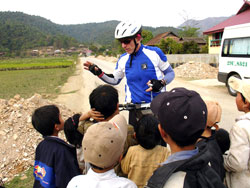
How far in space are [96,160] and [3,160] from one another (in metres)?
3.48

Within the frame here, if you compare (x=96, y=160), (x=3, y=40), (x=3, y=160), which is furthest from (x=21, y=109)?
(x=3, y=40)

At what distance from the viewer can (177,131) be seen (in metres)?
1.27

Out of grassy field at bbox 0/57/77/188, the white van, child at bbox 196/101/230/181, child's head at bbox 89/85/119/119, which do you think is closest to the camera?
child at bbox 196/101/230/181

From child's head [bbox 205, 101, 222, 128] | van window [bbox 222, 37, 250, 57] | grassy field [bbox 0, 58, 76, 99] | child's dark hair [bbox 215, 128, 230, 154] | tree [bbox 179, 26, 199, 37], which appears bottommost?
grassy field [bbox 0, 58, 76, 99]

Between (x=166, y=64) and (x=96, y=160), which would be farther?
(x=166, y=64)

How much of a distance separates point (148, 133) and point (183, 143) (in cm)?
68

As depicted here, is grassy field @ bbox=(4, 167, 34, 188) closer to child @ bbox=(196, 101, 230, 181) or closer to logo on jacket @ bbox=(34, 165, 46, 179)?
logo on jacket @ bbox=(34, 165, 46, 179)

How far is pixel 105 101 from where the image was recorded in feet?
6.91

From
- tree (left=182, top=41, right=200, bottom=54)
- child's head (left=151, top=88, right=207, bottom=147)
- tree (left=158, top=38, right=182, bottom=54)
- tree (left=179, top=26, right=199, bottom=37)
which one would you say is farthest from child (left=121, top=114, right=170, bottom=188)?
tree (left=179, top=26, right=199, bottom=37)

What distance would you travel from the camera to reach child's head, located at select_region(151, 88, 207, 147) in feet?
4.09

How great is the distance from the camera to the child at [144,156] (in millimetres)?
1945

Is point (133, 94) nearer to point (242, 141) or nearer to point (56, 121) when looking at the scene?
point (56, 121)

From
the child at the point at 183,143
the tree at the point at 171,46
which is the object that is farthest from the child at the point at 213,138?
the tree at the point at 171,46

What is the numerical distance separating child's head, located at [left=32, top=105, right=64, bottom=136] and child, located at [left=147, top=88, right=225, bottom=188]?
1.36m
